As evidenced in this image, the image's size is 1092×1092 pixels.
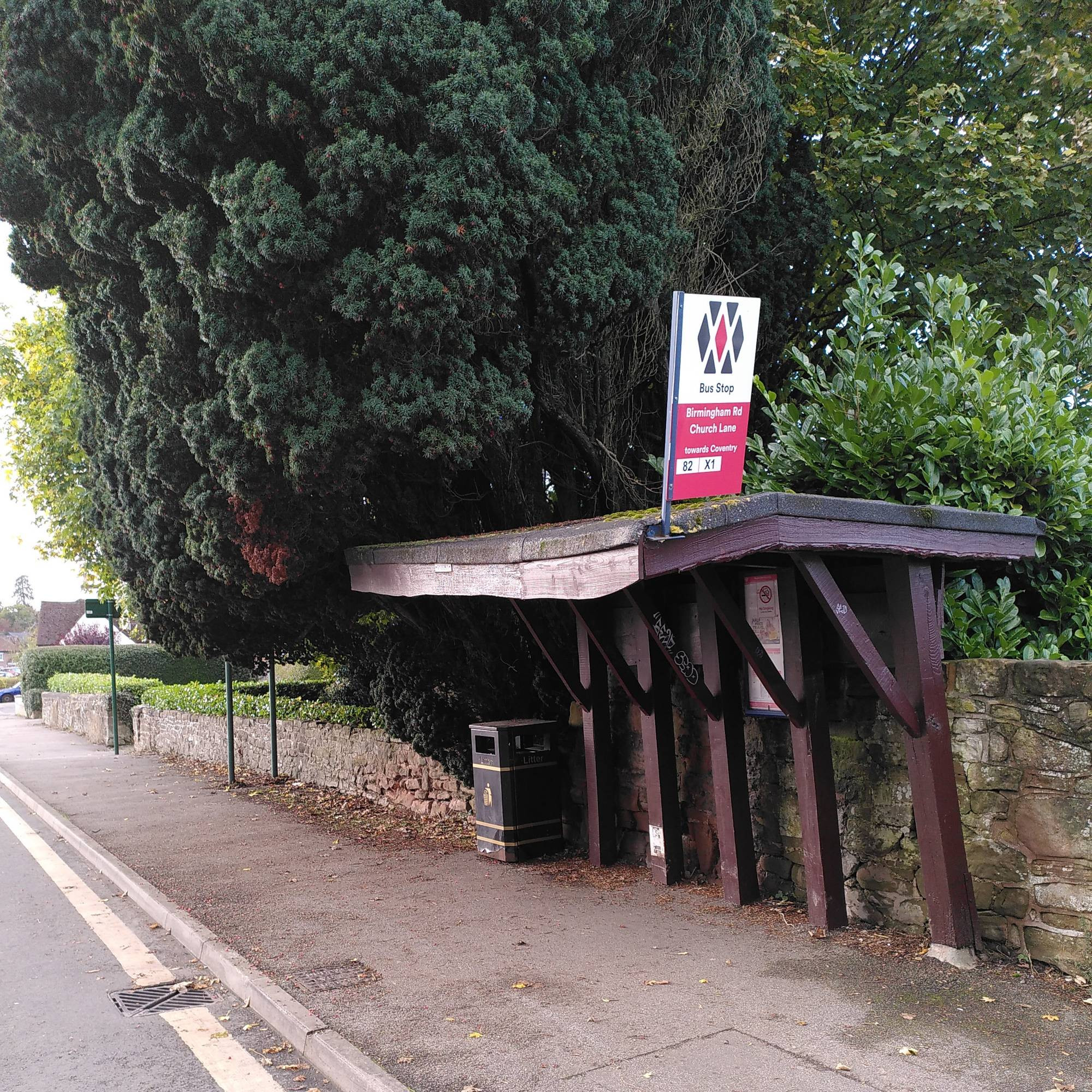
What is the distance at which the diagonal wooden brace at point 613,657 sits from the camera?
25.4 feet

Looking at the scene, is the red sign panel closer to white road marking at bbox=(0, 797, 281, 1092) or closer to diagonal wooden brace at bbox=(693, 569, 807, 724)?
diagonal wooden brace at bbox=(693, 569, 807, 724)

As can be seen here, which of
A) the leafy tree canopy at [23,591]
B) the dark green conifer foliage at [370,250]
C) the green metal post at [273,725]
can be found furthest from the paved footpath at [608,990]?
the leafy tree canopy at [23,591]

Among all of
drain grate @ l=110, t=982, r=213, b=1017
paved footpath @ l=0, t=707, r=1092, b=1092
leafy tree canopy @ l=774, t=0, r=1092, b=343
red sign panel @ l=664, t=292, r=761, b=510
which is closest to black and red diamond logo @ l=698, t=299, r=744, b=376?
red sign panel @ l=664, t=292, r=761, b=510

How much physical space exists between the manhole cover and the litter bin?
2.70m

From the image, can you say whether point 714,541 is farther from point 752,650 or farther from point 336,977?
point 336,977

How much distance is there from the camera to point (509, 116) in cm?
751

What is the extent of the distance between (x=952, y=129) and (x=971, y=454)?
5.24 metres

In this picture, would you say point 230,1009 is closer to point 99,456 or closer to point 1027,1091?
point 1027,1091

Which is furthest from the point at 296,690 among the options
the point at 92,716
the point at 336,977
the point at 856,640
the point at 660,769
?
the point at 856,640

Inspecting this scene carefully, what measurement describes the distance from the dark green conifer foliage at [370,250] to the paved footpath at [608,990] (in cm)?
254

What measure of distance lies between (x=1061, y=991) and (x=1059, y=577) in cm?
278

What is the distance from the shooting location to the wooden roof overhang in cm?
528

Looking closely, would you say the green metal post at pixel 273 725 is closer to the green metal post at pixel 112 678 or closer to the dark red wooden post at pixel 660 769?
the green metal post at pixel 112 678

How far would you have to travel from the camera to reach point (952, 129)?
10406 millimetres
